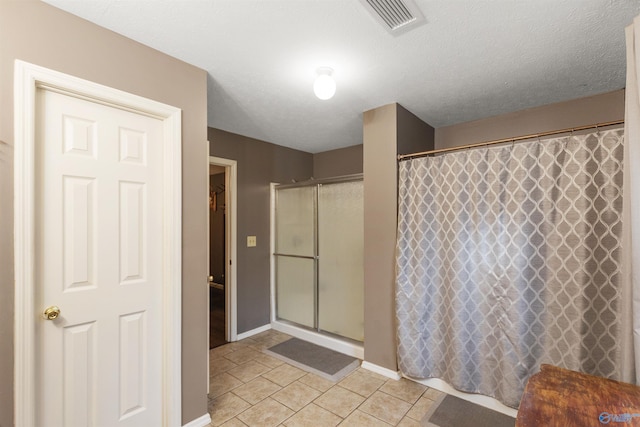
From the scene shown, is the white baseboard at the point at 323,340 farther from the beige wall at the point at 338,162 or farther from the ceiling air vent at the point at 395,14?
the ceiling air vent at the point at 395,14

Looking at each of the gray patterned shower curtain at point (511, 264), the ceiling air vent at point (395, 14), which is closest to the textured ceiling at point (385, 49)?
the ceiling air vent at point (395, 14)

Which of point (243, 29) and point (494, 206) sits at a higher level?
point (243, 29)

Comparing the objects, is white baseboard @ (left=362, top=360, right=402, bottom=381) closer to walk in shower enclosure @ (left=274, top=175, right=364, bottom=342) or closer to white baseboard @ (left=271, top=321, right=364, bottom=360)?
white baseboard @ (left=271, top=321, right=364, bottom=360)

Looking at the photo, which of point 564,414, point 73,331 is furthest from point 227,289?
point 564,414

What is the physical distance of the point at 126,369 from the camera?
1632 millimetres

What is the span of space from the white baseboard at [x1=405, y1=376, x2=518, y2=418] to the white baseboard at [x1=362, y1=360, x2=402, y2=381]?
0.11m

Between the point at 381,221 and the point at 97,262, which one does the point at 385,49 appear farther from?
the point at 97,262

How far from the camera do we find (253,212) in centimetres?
352

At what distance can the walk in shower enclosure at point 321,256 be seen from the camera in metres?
3.03

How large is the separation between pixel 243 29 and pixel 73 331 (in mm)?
1790

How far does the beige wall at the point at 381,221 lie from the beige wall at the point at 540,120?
63cm

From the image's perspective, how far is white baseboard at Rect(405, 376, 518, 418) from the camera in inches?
79.2

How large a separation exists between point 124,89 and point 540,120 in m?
3.17

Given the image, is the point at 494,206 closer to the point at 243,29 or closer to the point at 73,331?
the point at 243,29
